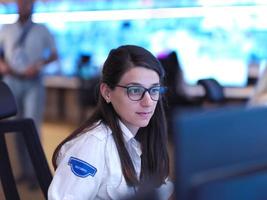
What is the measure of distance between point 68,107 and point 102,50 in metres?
1.08

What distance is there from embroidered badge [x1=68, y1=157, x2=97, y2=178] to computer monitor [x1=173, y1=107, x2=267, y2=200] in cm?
56

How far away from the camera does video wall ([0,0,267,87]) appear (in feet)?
16.2

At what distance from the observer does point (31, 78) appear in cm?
339

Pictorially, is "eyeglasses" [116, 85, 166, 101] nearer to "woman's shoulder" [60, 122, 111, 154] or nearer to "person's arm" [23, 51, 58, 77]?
"woman's shoulder" [60, 122, 111, 154]

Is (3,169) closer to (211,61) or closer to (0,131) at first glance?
(0,131)

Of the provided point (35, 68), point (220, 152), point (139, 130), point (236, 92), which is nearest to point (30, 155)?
point (139, 130)

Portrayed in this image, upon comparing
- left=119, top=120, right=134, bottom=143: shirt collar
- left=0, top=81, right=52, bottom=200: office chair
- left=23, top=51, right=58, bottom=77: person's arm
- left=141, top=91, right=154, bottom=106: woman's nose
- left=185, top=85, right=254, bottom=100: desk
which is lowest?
left=185, top=85, right=254, bottom=100: desk

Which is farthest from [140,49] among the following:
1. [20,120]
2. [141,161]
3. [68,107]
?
[68,107]

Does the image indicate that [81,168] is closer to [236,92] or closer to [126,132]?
[126,132]

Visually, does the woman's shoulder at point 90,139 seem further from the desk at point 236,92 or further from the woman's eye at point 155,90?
the desk at point 236,92

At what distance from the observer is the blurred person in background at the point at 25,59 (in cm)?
335

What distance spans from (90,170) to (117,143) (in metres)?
0.12

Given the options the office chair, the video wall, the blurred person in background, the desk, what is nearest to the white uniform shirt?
the office chair

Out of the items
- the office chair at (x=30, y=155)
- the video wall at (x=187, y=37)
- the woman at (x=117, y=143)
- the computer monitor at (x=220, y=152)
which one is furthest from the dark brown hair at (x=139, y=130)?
the video wall at (x=187, y=37)
